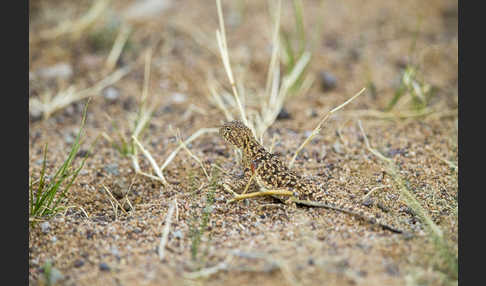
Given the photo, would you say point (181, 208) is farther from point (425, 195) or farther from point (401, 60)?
point (401, 60)

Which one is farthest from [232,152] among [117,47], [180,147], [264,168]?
[117,47]

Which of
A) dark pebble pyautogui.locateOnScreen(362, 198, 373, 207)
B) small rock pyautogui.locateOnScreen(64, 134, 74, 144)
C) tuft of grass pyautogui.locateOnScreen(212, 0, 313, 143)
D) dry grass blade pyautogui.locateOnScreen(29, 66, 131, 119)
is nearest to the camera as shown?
dark pebble pyautogui.locateOnScreen(362, 198, 373, 207)

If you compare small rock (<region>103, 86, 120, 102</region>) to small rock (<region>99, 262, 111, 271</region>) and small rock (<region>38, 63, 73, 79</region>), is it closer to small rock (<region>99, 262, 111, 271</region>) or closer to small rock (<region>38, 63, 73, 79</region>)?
small rock (<region>38, 63, 73, 79</region>)

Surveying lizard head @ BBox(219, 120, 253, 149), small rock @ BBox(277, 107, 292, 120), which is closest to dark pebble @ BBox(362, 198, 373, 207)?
lizard head @ BBox(219, 120, 253, 149)

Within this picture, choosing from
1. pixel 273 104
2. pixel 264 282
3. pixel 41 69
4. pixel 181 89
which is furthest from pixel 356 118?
pixel 41 69

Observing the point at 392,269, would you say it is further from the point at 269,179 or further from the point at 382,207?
the point at 269,179

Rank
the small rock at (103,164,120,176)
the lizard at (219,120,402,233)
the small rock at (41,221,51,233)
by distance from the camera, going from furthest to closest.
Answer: the small rock at (103,164,120,176)
the lizard at (219,120,402,233)
the small rock at (41,221,51,233)
